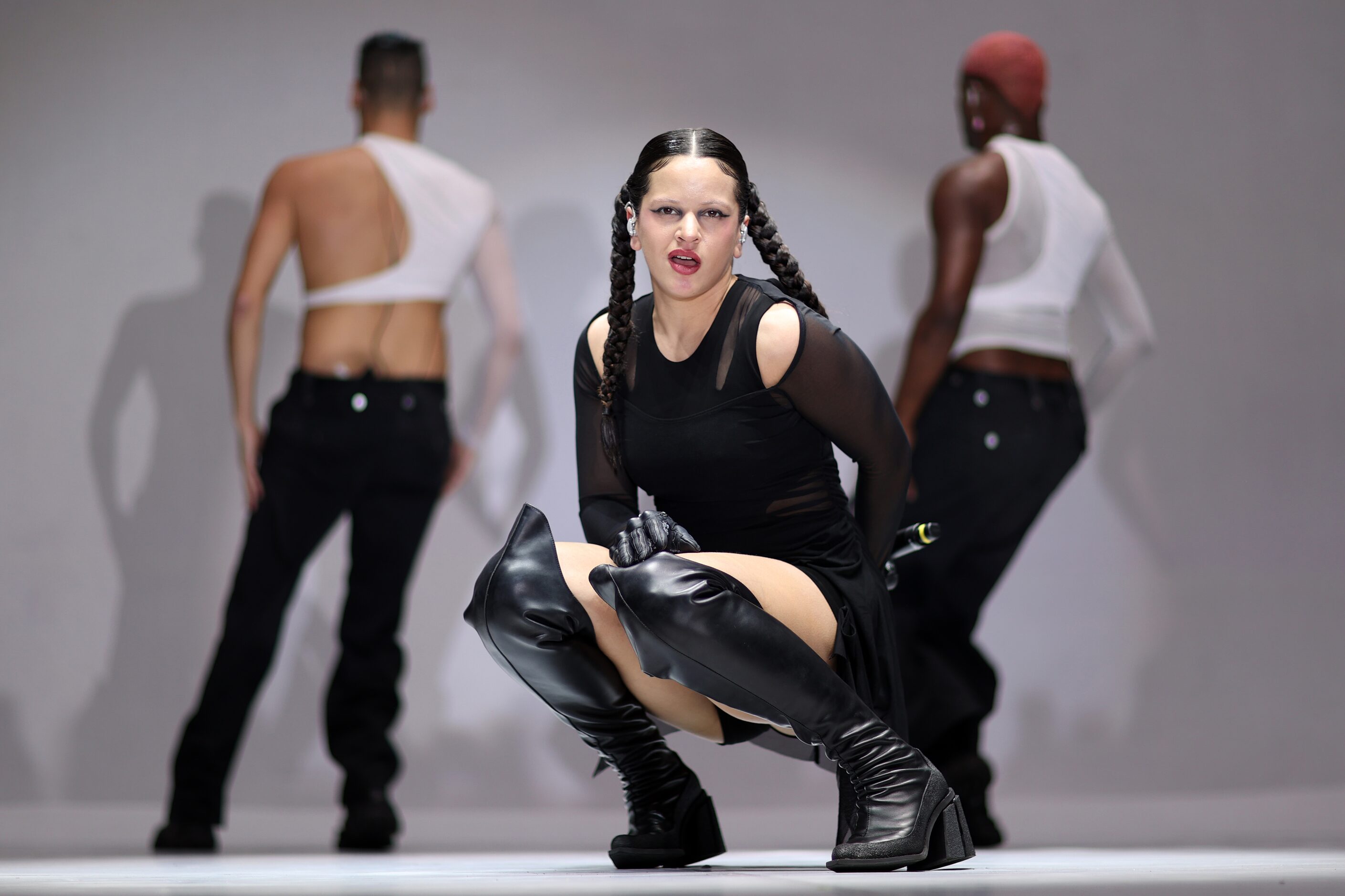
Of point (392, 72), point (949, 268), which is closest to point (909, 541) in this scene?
point (949, 268)

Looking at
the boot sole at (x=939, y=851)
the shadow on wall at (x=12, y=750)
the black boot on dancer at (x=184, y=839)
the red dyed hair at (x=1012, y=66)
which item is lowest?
the shadow on wall at (x=12, y=750)

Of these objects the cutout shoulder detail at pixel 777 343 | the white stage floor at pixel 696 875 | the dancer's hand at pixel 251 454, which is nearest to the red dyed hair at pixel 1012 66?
the cutout shoulder detail at pixel 777 343

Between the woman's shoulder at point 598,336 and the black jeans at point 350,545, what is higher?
the woman's shoulder at point 598,336

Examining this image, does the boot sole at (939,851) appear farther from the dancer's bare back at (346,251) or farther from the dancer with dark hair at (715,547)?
the dancer's bare back at (346,251)

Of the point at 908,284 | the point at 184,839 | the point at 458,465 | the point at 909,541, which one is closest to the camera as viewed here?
the point at 909,541

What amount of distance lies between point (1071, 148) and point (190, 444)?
8.84 feet

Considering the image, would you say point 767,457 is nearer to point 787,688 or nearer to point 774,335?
point 774,335

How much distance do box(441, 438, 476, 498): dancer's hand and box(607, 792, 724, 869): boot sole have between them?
1426 millimetres

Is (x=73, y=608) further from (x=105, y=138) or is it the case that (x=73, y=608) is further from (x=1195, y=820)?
(x=1195, y=820)

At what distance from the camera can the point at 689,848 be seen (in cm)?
204

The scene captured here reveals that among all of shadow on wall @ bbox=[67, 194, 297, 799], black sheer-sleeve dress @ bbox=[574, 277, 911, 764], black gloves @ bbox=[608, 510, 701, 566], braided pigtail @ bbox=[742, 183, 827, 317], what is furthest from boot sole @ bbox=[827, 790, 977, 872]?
shadow on wall @ bbox=[67, 194, 297, 799]

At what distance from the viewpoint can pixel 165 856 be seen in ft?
8.34

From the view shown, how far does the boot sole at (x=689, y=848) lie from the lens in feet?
6.59

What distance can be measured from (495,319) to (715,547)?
161 centimetres
